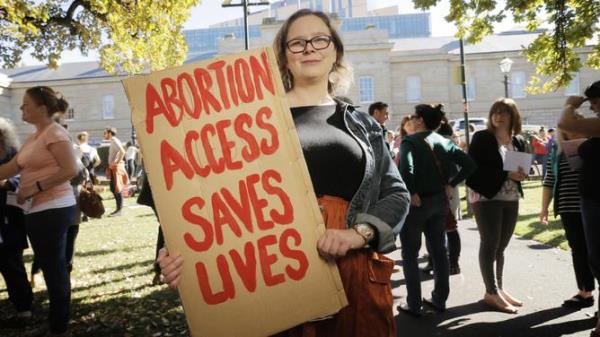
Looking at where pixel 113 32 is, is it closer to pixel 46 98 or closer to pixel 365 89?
pixel 46 98

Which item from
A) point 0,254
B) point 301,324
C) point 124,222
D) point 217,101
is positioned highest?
point 217,101

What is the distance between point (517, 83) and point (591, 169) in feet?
158

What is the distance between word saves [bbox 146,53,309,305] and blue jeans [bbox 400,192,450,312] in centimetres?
324

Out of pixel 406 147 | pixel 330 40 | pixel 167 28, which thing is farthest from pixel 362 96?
pixel 330 40

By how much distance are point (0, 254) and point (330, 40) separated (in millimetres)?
4293

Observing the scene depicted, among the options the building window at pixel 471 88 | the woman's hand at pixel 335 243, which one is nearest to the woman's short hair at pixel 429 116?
the woman's hand at pixel 335 243

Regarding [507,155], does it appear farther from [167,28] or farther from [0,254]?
[167,28]

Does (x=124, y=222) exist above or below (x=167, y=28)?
below

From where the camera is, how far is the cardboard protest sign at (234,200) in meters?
1.65

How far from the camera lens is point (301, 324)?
1.76 metres

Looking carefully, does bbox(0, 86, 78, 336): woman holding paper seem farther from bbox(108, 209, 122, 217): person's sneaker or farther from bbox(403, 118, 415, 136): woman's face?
bbox(108, 209, 122, 217): person's sneaker

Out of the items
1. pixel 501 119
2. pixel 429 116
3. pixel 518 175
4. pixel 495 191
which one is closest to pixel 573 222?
pixel 518 175

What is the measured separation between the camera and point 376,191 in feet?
6.21

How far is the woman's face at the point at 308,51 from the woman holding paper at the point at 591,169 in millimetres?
2464
